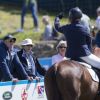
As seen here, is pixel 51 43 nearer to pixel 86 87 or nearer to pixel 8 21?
pixel 8 21

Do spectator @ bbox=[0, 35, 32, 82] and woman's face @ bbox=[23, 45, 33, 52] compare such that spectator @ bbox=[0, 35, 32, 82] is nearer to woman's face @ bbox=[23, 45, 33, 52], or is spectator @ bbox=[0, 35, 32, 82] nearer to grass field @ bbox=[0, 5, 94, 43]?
woman's face @ bbox=[23, 45, 33, 52]

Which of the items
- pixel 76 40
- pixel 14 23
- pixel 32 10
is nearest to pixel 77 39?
pixel 76 40

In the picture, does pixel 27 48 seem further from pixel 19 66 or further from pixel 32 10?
pixel 32 10

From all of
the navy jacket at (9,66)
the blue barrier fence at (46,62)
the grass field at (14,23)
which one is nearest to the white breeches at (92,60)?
the navy jacket at (9,66)

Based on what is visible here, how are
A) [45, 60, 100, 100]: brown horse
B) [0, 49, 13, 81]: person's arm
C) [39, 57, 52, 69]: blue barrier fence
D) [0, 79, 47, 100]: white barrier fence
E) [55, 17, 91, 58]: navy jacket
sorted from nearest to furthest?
1. [45, 60, 100, 100]: brown horse
2. [55, 17, 91, 58]: navy jacket
3. [0, 79, 47, 100]: white barrier fence
4. [0, 49, 13, 81]: person's arm
5. [39, 57, 52, 69]: blue barrier fence

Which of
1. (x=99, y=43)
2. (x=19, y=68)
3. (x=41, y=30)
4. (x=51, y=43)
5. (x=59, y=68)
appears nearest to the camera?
(x=59, y=68)

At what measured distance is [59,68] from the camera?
36.2ft

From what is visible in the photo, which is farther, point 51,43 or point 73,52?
point 51,43

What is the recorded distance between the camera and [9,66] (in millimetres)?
13609

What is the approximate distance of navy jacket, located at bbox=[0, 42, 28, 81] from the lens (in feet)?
43.7

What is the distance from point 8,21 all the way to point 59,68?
15599 mm

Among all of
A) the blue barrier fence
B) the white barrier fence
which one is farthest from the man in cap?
the blue barrier fence

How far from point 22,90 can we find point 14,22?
1302 centimetres

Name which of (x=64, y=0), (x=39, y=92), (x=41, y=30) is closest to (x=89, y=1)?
(x=64, y=0)
